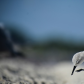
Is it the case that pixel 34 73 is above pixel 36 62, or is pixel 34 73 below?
below

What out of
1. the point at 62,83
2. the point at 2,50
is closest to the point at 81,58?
the point at 62,83

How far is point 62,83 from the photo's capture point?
4.47ft

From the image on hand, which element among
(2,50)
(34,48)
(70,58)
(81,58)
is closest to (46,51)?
(34,48)

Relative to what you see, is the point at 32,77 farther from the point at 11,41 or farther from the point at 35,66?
the point at 11,41

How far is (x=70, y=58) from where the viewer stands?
1.35 metres

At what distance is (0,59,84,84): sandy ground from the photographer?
4.50ft

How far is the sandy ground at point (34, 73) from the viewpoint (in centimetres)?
137

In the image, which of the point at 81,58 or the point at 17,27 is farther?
the point at 17,27

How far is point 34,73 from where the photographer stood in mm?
1379

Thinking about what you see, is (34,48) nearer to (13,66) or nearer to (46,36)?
(46,36)

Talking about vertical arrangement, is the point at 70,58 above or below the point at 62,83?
above

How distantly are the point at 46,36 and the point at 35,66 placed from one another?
14.2 inches

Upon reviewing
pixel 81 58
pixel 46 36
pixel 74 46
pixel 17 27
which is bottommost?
pixel 81 58

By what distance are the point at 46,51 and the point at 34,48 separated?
0.14 meters
